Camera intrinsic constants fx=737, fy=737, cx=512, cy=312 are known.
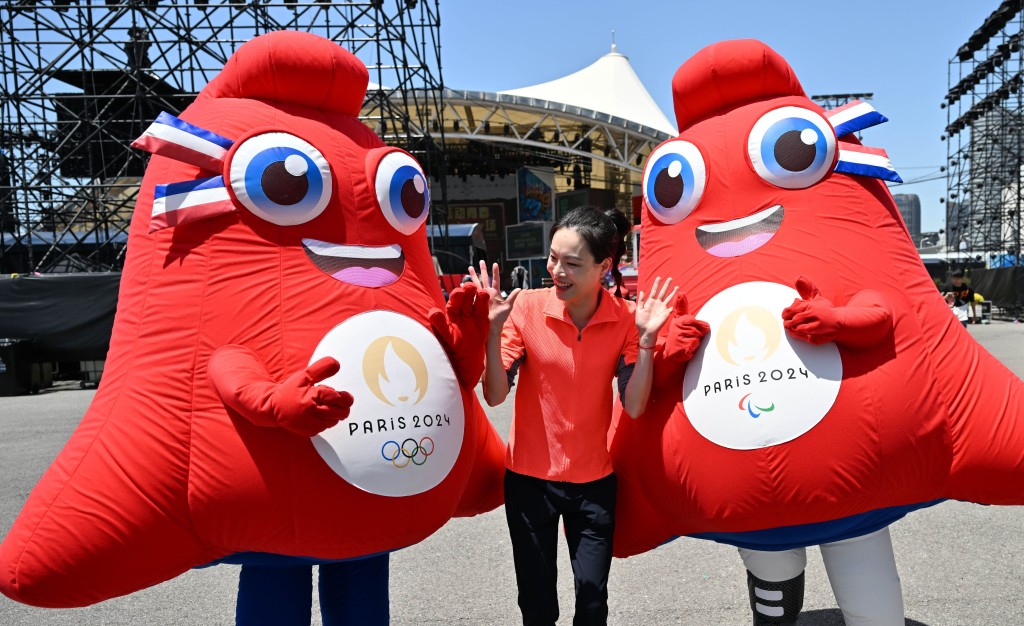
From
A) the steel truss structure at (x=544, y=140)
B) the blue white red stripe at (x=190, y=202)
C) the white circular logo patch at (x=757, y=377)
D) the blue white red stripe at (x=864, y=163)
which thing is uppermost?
the steel truss structure at (x=544, y=140)

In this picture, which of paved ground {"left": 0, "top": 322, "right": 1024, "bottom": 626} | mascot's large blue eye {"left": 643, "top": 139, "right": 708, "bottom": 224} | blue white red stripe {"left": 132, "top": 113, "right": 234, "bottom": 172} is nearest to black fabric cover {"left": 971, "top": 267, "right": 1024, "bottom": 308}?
paved ground {"left": 0, "top": 322, "right": 1024, "bottom": 626}

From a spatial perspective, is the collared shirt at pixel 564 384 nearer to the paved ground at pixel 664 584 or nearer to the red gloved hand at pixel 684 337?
the red gloved hand at pixel 684 337

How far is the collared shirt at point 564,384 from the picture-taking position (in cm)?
240

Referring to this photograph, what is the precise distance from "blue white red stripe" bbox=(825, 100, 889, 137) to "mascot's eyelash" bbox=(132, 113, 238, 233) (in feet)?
6.65

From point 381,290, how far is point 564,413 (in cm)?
72

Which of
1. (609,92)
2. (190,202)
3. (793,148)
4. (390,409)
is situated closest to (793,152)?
(793,148)

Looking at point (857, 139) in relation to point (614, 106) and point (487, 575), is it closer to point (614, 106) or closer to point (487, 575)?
point (487, 575)

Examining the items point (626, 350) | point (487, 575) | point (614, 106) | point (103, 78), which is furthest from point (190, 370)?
point (614, 106)

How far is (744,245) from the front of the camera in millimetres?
2453

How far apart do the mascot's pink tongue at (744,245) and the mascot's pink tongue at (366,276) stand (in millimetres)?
1100

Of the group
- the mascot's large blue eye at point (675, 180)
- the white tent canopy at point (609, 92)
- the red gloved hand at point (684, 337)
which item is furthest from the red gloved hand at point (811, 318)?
the white tent canopy at point (609, 92)

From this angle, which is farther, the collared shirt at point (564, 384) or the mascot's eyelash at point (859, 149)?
the mascot's eyelash at point (859, 149)

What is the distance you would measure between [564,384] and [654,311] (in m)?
0.38

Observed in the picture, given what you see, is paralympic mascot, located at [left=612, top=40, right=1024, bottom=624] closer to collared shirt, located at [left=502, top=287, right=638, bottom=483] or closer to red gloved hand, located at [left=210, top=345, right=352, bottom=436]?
collared shirt, located at [left=502, top=287, right=638, bottom=483]
